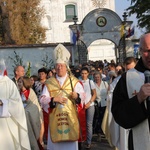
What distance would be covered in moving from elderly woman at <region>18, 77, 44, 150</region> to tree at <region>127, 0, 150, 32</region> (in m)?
13.6

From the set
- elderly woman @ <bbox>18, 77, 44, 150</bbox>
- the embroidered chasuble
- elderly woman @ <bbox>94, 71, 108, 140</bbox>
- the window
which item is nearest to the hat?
the embroidered chasuble

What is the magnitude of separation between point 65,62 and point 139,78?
12.0ft

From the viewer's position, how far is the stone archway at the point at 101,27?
70.7 ft

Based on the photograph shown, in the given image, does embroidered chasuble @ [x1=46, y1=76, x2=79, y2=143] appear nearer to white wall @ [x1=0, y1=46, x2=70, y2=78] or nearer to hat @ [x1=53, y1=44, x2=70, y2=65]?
hat @ [x1=53, y1=44, x2=70, y2=65]

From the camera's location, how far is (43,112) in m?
6.89

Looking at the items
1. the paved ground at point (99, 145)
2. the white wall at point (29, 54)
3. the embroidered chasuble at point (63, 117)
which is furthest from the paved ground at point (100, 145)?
the white wall at point (29, 54)

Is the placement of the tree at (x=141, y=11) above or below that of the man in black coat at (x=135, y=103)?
above

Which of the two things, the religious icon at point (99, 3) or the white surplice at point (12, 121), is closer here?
the white surplice at point (12, 121)

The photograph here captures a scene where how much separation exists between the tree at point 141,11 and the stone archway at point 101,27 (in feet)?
3.79

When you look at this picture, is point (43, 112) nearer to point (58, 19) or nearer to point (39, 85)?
point (39, 85)

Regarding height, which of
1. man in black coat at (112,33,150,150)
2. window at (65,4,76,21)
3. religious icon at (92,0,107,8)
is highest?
religious icon at (92,0,107,8)

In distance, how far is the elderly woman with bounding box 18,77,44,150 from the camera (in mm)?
7004

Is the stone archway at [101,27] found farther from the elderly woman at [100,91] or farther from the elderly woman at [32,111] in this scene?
the elderly woman at [32,111]

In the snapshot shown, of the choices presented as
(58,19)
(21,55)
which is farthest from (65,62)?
(58,19)
